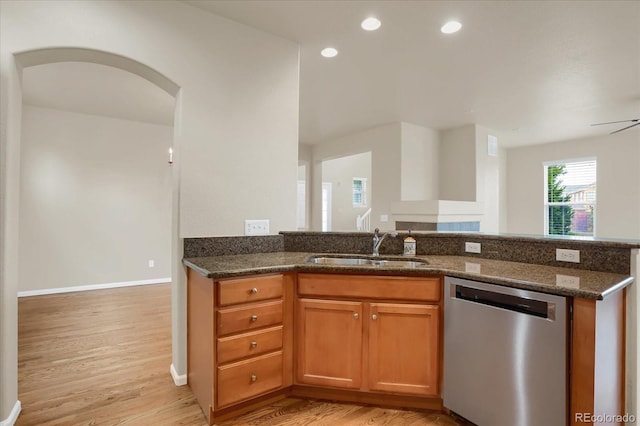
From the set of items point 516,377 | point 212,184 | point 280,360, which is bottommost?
point 280,360

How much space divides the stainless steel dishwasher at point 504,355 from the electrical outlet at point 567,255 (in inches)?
25.4

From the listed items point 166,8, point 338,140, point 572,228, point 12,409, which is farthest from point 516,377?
point 572,228

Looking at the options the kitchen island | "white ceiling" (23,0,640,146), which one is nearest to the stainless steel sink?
the kitchen island

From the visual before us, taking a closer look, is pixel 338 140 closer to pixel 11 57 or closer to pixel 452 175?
pixel 452 175

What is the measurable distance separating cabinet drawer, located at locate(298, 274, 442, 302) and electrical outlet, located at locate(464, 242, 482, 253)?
2.24 feet

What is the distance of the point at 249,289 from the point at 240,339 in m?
0.29

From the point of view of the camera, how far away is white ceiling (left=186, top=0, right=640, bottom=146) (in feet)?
7.98

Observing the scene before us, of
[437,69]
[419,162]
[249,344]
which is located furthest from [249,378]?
[419,162]

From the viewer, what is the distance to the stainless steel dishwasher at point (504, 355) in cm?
148

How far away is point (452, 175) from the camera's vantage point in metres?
5.94

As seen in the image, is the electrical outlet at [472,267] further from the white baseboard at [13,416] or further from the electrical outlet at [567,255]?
the white baseboard at [13,416]

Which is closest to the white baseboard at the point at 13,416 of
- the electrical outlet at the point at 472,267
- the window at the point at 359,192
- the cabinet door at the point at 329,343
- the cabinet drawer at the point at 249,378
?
the cabinet drawer at the point at 249,378

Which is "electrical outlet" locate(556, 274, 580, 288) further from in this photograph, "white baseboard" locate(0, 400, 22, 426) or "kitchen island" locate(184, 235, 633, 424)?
"white baseboard" locate(0, 400, 22, 426)

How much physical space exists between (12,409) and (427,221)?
15.4 feet
